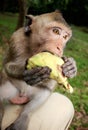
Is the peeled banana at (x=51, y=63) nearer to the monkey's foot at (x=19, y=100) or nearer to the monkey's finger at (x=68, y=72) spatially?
the monkey's finger at (x=68, y=72)

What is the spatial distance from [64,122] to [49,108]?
0.15 meters

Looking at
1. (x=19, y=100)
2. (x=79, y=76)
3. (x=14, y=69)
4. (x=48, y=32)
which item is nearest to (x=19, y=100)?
(x=19, y=100)

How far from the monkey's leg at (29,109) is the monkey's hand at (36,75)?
18 cm

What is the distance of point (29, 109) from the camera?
2.95 metres

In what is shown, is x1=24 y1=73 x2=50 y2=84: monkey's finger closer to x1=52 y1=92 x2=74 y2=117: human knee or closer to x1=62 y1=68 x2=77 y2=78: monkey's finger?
x1=62 y1=68 x2=77 y2=78: monkey's finger

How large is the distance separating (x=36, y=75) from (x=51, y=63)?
0.41ft

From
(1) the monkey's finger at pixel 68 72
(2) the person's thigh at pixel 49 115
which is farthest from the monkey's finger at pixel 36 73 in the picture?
(2) the person's thigh at pixel 49 115

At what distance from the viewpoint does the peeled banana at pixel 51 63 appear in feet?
9.29

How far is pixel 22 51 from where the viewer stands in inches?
123

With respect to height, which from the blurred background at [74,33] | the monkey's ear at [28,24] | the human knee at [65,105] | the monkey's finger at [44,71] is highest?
the monkey's ear at [28,24]

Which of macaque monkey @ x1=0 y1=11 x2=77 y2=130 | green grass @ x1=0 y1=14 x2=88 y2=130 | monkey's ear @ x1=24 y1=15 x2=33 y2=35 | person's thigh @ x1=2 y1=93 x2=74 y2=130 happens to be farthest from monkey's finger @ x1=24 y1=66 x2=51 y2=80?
green grass @ x1=0 y1=14 x2=88 y2=130

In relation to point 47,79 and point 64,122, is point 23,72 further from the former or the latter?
point 64,122

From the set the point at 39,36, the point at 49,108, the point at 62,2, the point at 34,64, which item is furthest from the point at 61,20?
the point at 62,2

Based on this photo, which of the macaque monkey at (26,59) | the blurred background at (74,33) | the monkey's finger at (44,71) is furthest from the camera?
the blurred background at (74,33)
